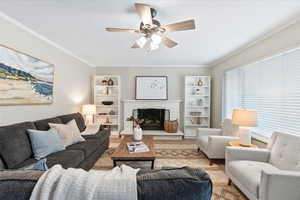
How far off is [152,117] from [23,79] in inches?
145

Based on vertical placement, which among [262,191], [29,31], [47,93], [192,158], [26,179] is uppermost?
[29,31]

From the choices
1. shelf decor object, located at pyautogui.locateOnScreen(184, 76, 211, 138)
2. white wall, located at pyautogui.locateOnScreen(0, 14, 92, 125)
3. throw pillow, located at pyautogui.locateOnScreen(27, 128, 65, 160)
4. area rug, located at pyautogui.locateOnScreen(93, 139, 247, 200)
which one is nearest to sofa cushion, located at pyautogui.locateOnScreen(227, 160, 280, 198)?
area rug, located at pyautogui.locateOnScreen(93, 139, 247, 200)

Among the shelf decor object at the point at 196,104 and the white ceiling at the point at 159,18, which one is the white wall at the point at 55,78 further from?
the shelf decor object at the point at 196,104

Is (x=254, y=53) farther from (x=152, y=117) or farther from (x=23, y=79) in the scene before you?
(x=23, y=79)

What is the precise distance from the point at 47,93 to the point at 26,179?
274 centimetres

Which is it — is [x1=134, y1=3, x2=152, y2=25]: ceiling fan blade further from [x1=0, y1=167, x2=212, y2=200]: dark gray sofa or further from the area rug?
the area rug

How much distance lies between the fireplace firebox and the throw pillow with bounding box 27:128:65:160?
3120 millimetres

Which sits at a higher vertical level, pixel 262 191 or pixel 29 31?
pixel 29 31

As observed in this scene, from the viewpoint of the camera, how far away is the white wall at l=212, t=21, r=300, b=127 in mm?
2287

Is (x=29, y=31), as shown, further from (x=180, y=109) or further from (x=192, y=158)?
(x=180, y=109)

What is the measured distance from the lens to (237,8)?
192 cm

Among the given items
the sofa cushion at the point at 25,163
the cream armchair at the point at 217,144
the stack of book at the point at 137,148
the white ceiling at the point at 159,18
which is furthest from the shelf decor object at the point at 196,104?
the sofa cushion at the point at 25,163

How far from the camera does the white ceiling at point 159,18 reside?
72.8 inches

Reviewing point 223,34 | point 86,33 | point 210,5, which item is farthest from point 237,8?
point 86,33
